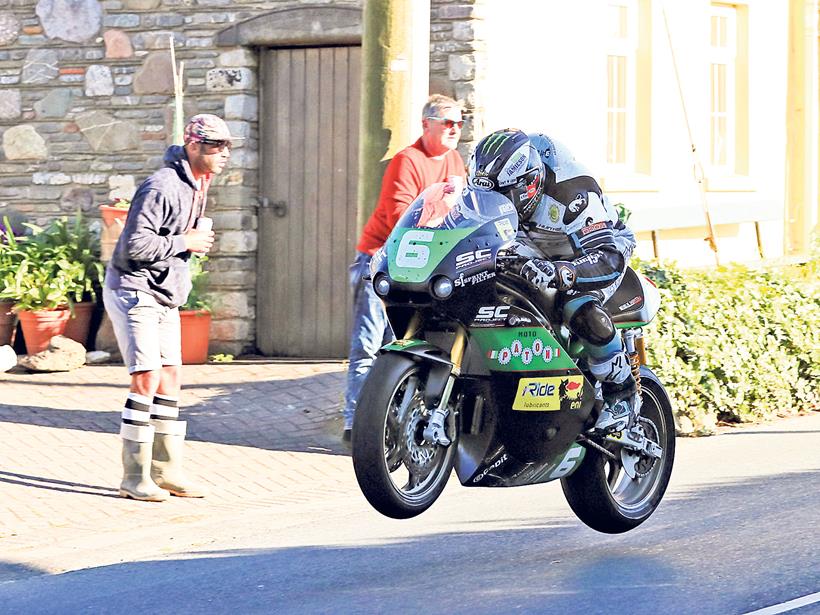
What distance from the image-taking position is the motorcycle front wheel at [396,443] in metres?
5.34

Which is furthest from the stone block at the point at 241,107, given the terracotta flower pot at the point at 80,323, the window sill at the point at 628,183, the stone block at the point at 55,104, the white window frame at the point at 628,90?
the white window frame at the point at 628,90

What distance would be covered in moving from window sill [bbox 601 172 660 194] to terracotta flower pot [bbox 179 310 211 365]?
13.4 ft

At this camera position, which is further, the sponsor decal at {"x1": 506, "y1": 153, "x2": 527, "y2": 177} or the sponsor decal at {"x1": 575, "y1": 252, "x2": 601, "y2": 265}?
the sponsor decal at {"x1": 575, "y1": 252, "x2": 601, "y2": 265}

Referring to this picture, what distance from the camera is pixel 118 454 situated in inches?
362

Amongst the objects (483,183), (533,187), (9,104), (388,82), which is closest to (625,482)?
(533,187)

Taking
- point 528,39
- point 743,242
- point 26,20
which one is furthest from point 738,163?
point 26,20

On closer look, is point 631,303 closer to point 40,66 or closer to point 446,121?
point 446,121

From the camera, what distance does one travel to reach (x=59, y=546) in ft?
23.5

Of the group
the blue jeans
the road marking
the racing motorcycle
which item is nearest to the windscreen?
the racing motorcycle

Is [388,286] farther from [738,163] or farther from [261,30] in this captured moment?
[738,163]

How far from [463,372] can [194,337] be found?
21.8 ft

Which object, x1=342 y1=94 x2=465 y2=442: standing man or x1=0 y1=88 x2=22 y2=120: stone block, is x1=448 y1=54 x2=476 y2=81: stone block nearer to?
x1=342 y1=94 x2=465 y2=442: standing man

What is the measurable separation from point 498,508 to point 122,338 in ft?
7.16

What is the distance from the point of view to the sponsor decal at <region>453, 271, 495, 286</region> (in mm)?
5480
